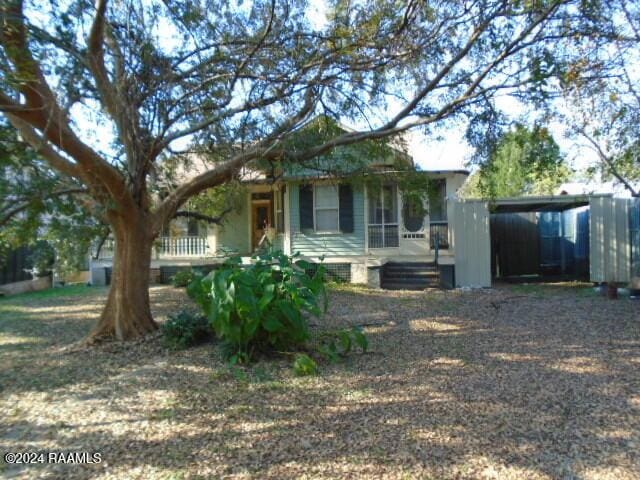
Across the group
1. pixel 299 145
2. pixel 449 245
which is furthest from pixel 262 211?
pixel 299 145

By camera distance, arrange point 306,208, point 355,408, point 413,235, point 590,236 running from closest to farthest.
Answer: point 355,408 → point 590,236 → point 413,235 → point 306,208

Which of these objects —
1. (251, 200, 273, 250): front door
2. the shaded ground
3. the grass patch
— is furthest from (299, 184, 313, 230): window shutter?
the shaded ground

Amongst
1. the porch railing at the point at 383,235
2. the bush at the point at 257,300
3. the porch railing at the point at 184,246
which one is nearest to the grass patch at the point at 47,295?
the porch railing at the point at 184,246

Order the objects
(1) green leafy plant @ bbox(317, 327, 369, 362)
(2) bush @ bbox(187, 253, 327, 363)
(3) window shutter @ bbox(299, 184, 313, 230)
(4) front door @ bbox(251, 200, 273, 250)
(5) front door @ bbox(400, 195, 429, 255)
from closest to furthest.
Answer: (2) bush @ bbox(187, 253, 327, 363) < (1) green leafy plant @ bbox(317, 327, 369, 362) < (5) front door @ bbox(400, 195, 429, 255) < (3) window shutter @ bbox(299, 184, 313, 230) < (4) front door @ bbox(251, 200, 273, 250)

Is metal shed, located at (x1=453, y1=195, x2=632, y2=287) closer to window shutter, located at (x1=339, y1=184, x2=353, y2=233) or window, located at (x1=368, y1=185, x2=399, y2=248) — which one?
window, located at (x1=368, y1=185, x2=399, y2=248)

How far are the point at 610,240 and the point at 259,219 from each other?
37.3ft

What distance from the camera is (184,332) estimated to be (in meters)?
6.55

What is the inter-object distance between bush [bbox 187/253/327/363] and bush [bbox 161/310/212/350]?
96cm

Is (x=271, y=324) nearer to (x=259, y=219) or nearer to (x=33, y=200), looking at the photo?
(x=33, y=200)

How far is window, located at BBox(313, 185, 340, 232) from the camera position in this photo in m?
15.2

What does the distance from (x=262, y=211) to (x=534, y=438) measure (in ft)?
48.9

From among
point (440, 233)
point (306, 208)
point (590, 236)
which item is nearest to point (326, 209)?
point (306, 208)

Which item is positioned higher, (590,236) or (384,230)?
(384,230)

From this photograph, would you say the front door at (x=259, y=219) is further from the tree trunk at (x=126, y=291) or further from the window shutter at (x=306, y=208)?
the tree trunk at (x=126, y=291)
